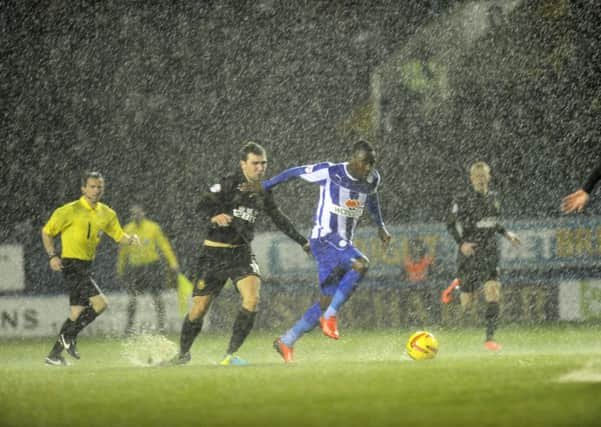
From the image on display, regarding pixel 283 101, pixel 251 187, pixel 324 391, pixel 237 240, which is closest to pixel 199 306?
pixel 237 240

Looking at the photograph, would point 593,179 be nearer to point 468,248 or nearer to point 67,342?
point 468,248

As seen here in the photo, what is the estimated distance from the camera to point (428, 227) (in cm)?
1762

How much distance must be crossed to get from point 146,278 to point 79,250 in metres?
4.42

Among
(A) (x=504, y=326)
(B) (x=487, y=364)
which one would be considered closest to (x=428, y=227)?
(A) (x=504, y=326)

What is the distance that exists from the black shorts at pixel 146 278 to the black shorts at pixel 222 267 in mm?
5749

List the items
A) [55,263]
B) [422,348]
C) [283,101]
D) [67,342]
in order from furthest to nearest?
1. [283,101]
2. [67,342]
3. [55,263]
4. [422,348]

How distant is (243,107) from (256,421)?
56.4 feet

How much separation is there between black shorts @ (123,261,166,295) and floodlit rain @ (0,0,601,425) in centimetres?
33

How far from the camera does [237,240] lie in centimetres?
1111

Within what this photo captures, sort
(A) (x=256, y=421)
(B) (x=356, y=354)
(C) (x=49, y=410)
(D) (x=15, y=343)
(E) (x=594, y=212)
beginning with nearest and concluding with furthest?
(A) (x=256, y=421), (C) (x=49, y=410), (B) (x=356, y=354), (D) (x=15, y=343), (E) (x=594, y=212)

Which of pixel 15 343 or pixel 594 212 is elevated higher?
pixel 594 212

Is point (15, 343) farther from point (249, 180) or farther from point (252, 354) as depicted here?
point (249, 180)

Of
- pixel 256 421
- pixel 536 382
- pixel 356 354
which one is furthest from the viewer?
pixel 356 354

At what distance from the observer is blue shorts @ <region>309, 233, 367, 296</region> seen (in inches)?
442
